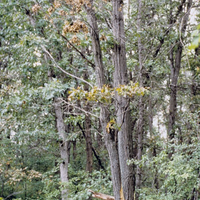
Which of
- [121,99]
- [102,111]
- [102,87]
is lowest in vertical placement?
[102,111]

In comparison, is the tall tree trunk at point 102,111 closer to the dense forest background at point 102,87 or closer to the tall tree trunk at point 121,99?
the dense forest background at point 102,87

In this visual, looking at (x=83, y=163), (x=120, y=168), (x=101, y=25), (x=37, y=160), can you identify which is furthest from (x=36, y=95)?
(x=37, y=160)

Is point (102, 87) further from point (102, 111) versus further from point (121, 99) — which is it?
point (121, 99)

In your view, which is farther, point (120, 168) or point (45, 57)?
point (45, 57)

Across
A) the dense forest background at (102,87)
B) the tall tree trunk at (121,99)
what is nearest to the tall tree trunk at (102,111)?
the dense forest background at (102,87)

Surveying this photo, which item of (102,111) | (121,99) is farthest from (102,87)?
(121,99)

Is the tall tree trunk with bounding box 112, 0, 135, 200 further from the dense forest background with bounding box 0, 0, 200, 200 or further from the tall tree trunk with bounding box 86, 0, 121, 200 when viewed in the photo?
the tall tree trunk with bounding box 86, 0, 121, 200

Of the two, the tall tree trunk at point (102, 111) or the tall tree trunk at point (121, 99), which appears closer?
the tall tree trunk at point (102, 111)

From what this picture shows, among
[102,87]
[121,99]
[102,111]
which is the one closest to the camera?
[102,87]

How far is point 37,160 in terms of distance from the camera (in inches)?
475

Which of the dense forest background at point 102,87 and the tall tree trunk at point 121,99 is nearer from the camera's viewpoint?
the dense forest background at point 102,87

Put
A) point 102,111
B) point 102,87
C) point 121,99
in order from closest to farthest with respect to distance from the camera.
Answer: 1. point 102,87
2. point 102,111
3. point 121,99

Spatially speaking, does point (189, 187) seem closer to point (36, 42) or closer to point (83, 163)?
point (36, 42)

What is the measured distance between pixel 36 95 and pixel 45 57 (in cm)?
161
